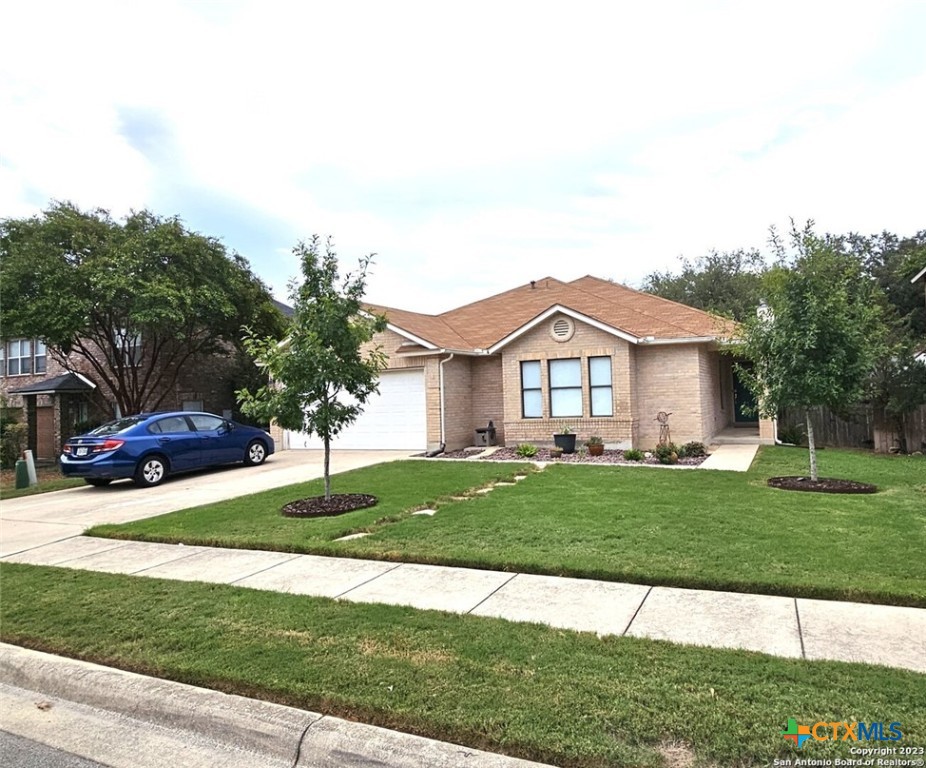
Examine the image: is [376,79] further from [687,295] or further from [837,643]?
[687,295]

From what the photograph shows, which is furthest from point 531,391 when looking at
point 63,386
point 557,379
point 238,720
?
point 63,386

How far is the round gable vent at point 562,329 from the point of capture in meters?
15.7

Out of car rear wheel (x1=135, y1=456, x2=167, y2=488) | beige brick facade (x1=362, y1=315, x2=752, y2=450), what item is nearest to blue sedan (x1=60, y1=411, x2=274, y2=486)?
car rear wheel (x1=135, y1=456, x2=167, y2=488)

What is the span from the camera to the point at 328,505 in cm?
888

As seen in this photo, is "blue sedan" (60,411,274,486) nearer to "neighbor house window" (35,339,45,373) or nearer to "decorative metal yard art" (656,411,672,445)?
"decorative metal yard art" (656,411,672,445)

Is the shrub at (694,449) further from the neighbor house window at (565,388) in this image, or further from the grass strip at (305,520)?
the grass strip at (305,520)

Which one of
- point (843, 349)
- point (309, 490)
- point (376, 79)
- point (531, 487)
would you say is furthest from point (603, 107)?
point (309, 490)

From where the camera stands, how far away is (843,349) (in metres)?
9.48

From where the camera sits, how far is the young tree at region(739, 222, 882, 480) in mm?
9375

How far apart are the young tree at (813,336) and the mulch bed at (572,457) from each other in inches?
135

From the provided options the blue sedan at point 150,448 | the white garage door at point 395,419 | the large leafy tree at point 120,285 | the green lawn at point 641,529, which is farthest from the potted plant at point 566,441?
the large leafy tree at point 120,285

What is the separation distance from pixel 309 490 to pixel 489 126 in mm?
8068

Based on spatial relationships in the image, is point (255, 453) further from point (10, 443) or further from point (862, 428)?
point (862, 428)

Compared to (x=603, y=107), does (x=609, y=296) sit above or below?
below
